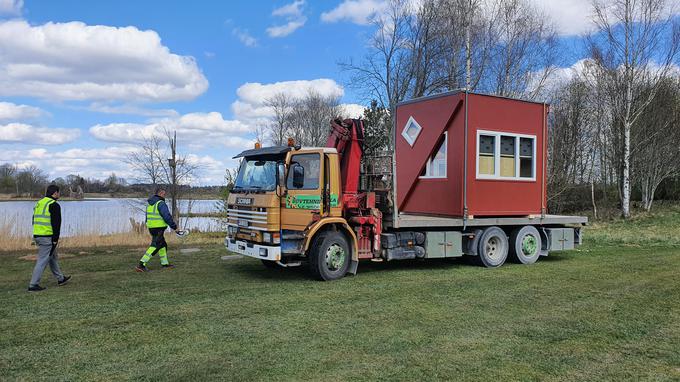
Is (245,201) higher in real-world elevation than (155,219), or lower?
higher

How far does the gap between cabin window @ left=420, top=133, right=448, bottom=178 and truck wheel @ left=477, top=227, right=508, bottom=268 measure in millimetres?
1671

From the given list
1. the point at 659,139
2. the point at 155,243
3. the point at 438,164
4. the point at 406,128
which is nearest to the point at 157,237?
the point at 155,243

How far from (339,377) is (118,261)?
9156 mm

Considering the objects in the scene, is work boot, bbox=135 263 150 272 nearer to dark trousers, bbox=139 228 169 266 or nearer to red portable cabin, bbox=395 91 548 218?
dark trousers, bbox=139 228 169 266

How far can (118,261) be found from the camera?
12.0 meters

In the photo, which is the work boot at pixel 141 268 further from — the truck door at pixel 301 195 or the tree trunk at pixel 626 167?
the tree trunk at pixel 626 167

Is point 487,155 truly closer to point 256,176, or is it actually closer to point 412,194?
point 412,194

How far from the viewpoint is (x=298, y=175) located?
29.8 feet

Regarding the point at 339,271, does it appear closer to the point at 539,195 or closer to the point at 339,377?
the point at 339,377

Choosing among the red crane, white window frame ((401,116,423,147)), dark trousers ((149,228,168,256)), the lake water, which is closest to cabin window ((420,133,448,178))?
white window frame ((401,116,423,147))

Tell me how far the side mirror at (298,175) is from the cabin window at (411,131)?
388 cm

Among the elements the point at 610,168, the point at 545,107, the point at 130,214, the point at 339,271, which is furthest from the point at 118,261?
the point at 610,168

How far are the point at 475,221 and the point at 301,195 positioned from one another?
13.6 ft

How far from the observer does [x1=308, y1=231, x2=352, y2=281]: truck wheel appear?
9133 millimetres
